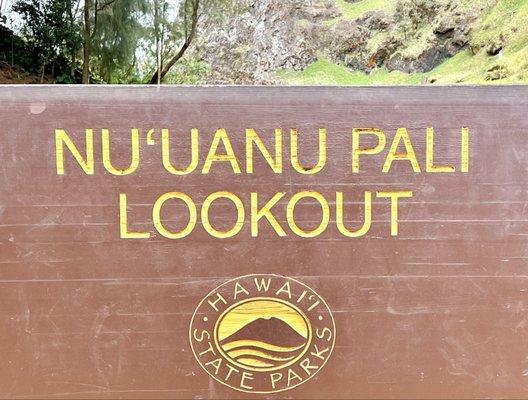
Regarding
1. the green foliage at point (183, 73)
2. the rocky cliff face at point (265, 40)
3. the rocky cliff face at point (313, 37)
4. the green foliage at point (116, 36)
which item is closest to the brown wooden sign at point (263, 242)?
the green foliage at point (116, 36)

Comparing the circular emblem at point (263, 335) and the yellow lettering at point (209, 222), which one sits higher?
the yellow lettering at point (209, 222)

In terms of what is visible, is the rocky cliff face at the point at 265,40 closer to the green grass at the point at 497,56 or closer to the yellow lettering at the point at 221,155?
the green grass at the point at 497,56

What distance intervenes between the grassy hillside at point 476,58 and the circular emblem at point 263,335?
10955 millimetres

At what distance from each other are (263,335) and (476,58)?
19.6 meters

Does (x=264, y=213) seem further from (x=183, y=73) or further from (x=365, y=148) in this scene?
(x=183, y=73)

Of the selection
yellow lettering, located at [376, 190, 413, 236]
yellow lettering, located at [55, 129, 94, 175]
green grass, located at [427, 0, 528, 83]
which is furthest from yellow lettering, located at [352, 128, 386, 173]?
green grass, located at [427, 0, 528, 83]

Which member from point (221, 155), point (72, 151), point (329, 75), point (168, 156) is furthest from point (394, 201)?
point (329, 75)

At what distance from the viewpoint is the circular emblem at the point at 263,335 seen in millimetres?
1334

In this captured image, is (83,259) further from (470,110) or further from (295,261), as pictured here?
(470,110)

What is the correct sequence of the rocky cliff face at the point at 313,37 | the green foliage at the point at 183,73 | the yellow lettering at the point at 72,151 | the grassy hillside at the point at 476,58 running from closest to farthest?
the yellow lettering at the point at 72,151 < the green foliage at the point at 183,73 < the grassy hillside at the point at 476,58 < the rocky cliff face at the point at 313,37

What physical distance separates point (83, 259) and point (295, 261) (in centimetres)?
56

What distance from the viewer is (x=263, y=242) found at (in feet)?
4.34

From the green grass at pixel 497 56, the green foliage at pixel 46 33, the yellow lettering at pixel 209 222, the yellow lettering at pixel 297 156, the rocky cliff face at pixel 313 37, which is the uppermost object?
the rocky cliff face at pixel 313 37

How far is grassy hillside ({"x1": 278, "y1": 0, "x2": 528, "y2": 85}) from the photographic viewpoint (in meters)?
13.5
